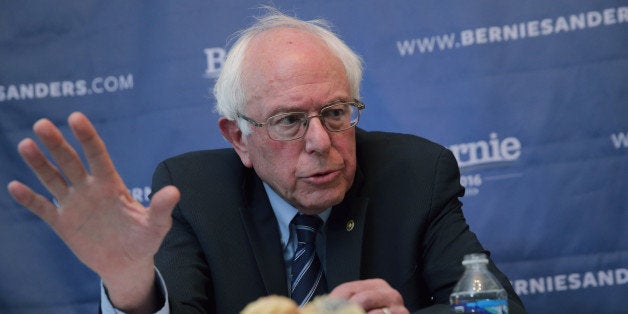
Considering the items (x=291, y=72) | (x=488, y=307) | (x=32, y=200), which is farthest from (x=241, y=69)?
(x=488, y=307)

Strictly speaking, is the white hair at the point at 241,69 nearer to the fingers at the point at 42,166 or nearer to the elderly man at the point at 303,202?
the elderly man at the point at 303,202

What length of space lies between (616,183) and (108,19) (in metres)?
2.17

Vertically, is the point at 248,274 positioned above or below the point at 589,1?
below

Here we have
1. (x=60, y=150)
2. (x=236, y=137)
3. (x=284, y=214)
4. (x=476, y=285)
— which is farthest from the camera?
(x=236, y=137)

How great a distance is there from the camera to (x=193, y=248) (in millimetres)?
2674

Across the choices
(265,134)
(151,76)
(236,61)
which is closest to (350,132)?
(265,134)

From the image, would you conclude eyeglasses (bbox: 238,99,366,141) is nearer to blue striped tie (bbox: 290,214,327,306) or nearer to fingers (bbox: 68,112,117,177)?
blue striped tie (bbox: 290,214,327,306)

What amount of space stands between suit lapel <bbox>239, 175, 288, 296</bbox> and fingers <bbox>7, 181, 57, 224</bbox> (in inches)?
37.2

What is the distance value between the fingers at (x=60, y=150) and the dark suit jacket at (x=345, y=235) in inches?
31.2

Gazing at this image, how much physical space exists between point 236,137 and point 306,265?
0.51 metres

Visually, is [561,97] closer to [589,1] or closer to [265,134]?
[589,1]

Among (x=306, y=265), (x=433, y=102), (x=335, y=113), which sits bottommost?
(x=306, y=265)

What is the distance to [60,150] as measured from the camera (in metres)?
1.69

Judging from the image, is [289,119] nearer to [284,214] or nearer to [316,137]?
[316,137]
